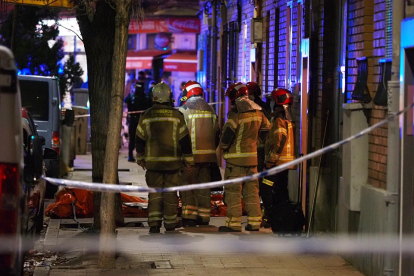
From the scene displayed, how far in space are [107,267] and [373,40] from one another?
3.55 meters

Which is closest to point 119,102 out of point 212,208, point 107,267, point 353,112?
point 107,267

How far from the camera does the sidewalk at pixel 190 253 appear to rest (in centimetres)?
821

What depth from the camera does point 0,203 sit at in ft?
19.3

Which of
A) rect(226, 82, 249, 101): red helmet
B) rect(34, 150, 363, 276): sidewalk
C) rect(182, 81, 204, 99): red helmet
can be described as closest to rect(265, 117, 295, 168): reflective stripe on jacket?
rect(226, 82, 249, 101): red helmet

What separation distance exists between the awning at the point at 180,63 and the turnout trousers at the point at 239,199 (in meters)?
26.6

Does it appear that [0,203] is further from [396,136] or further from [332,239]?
[332,239]

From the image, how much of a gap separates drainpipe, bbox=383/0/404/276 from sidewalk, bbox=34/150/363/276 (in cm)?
109

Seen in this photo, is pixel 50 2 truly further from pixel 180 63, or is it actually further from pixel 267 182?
pixel 180 63

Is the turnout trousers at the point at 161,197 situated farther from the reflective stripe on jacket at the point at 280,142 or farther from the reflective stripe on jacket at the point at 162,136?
the reflective stripe on jacket at the point at 280,142

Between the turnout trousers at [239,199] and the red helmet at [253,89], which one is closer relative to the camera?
the turnout trousers at [239,199]

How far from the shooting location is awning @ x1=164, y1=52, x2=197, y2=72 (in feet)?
121

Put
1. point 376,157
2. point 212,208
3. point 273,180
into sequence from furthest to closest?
point 212,208 → point 273,180 → point 376,157

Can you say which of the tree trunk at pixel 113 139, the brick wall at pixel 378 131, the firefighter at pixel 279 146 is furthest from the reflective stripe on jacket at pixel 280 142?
the tree trunk at pixel 113 139

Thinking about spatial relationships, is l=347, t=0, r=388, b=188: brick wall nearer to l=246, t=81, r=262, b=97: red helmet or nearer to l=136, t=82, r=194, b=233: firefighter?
l=136, t=82, r=194, b=233: firefighter
